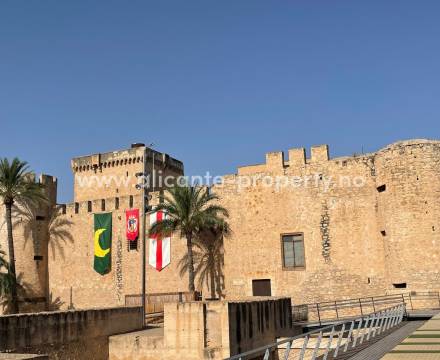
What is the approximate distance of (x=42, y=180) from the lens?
33781 mm

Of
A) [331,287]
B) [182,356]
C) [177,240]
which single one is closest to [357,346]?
[182,356]

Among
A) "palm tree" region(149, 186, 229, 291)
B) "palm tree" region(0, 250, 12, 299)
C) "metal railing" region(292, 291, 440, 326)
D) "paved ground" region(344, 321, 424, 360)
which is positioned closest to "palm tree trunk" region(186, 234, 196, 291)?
"palm tree" region(149, 186, 229, 291)

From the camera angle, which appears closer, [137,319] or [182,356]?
[182,356]

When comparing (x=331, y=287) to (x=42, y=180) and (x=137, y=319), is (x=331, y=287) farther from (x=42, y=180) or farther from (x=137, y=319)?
(x=42, y=180)

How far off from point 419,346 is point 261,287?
15.4 metres

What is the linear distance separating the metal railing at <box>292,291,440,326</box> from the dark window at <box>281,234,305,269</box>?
2116mm

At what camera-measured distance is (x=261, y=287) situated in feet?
83.5

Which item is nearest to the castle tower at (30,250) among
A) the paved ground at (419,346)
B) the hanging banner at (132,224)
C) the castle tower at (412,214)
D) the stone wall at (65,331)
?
the hanging banner at (132,224)

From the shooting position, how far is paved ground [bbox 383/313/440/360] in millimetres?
9109

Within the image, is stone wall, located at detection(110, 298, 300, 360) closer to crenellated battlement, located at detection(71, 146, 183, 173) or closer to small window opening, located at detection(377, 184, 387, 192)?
small window opening, located at detection(377, 184, 387, 192)

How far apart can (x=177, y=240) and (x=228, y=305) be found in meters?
14.1

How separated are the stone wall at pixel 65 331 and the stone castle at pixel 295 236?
348 inches

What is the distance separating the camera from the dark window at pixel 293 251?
24766 millimetres

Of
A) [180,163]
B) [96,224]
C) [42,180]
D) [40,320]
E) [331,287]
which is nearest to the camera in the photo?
[40,320]
